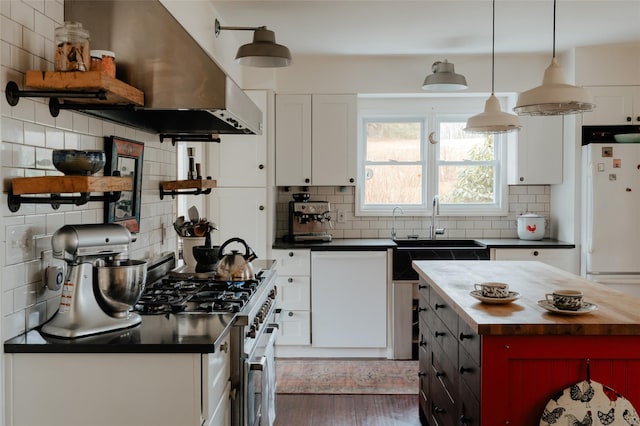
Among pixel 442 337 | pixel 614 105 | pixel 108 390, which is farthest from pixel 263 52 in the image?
pixel 614 105

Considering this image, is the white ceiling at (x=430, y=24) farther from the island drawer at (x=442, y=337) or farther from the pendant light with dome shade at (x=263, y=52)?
the island drawer at (x=442, y=337)

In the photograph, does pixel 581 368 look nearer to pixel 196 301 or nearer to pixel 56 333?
pixel 196 301

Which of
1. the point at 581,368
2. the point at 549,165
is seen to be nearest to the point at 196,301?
the point at 581,368

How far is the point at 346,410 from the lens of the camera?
356 centimetres

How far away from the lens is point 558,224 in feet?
16.4

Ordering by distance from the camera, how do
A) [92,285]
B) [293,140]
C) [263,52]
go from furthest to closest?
[293,140], [263,52], [92,285]

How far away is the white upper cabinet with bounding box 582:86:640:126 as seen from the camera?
15.0 feet

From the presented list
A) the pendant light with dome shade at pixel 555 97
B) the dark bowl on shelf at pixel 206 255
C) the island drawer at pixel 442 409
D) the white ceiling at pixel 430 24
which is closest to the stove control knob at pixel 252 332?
the dark bowl on shelf at pixel 206 255

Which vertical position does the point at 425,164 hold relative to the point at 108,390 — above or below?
above

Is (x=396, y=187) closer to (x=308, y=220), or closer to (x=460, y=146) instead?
(x=460, y=146)

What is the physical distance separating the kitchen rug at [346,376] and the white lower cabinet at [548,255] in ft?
3.95

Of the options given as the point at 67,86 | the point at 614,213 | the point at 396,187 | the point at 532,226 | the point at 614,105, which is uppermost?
the point at 614,105

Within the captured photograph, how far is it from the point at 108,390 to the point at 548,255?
155 inches

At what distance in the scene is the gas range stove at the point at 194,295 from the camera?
210 centimetres
